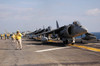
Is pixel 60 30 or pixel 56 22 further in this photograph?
pixel 56 22

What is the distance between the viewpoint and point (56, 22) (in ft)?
121

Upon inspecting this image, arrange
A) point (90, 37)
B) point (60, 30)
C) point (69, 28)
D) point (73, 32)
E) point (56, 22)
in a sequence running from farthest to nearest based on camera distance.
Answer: point (56, 22) → point (90, 37) → point (60, 30) → point (69, 28) → point (73, 32)

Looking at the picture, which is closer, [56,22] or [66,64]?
[66,64]

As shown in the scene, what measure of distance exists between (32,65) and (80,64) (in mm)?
2376

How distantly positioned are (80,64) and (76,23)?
12.6 metres

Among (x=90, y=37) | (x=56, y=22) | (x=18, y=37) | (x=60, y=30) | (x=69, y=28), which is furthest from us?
(x=56, y=22)

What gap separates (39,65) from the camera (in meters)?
7.37

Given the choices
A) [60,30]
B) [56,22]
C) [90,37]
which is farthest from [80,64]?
[56,22]

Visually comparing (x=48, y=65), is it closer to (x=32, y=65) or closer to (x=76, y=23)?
(x=32, y=65)

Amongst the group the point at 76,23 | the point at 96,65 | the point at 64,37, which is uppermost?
the point at 76,23

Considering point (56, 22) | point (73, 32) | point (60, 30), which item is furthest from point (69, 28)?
point (56, 22)

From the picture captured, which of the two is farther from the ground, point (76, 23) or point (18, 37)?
point (76, 23)

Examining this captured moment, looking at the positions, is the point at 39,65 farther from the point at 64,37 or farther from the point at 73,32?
the point at 64,37

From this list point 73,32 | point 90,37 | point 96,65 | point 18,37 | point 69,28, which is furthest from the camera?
point 90,37
